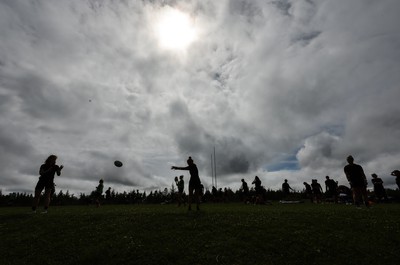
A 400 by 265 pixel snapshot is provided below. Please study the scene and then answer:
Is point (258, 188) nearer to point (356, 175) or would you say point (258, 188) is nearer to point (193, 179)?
point (356, 175)

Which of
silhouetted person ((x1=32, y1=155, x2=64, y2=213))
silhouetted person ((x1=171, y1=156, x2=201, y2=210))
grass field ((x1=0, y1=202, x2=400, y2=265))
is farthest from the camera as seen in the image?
silhouetted person ((x1=171, y1=156, x2=201, y2=210))

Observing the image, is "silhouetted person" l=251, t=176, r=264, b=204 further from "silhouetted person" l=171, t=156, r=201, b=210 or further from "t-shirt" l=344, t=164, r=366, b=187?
"silhouetted person" l=171, t=156, r=201, b=210

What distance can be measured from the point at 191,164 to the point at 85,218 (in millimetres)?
6424

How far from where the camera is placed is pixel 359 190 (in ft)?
55.2

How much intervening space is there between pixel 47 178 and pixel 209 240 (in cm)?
1105

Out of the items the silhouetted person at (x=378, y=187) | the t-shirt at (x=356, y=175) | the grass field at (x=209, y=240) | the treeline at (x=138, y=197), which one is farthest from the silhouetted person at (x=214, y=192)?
the grass field at (x=209, y=240)

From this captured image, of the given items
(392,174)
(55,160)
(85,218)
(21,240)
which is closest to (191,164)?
(85,218)

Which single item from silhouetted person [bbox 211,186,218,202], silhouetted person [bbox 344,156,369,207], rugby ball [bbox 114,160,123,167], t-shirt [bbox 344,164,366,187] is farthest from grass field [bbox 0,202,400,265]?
silhouetted person [bbox 211,186,218,202]

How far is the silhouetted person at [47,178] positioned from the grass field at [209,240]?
9.60ft

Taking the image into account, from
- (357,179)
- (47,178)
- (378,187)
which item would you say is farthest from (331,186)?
(47,178)

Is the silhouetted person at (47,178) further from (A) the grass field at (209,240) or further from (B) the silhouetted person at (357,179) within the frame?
(B) the silhouetted person at (357,179)

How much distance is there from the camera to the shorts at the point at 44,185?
15742mm

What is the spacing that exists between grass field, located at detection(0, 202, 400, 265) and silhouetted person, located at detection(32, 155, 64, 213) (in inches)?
115

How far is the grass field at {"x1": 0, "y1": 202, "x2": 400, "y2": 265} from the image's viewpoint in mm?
8258
